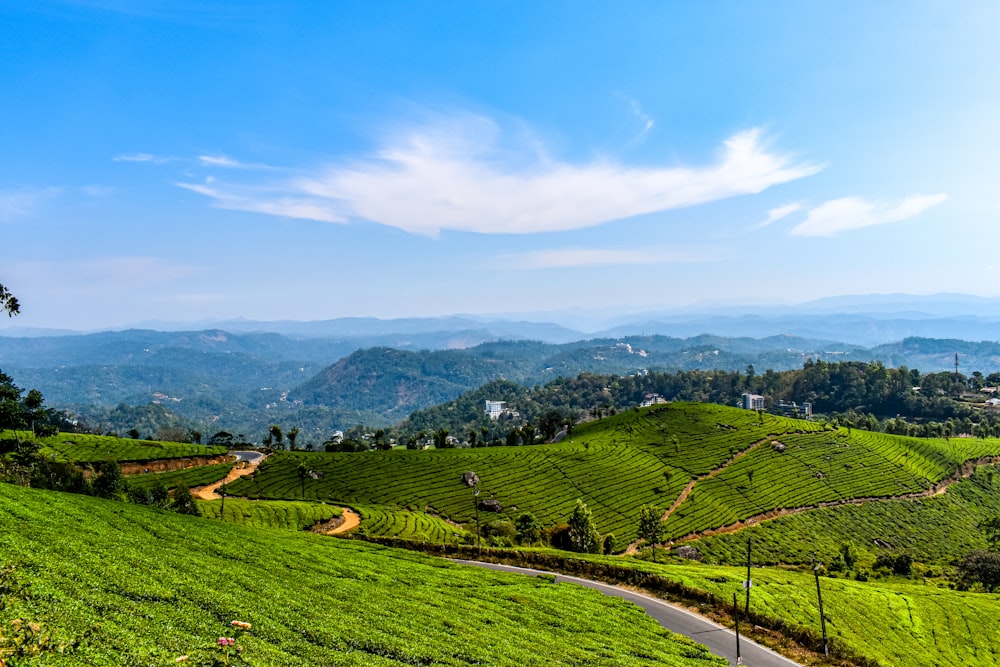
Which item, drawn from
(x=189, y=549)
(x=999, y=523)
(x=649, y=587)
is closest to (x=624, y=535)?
(x=649, y=587)

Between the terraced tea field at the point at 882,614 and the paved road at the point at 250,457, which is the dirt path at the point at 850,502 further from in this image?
the paved road at the point at 250,457

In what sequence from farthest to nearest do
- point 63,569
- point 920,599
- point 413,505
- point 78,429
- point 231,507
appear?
1. point 78,429
2. point 413,505
3. point 231,507
4. point 920,599
5. point 63,569

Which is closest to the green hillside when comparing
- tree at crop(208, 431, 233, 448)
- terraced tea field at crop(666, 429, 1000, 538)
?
terraced tea field at crop(666, 429, 1000, 538)

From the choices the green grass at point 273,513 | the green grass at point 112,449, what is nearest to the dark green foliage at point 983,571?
the green grass at point 273,513

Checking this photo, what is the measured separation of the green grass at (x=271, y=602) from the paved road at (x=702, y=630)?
2.57m

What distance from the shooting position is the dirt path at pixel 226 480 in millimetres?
93562

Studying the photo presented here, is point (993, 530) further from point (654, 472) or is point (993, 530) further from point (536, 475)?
point (536, 475)

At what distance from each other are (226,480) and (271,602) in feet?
292

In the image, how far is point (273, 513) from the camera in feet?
252

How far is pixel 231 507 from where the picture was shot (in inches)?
3100

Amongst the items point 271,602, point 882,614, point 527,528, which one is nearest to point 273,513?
point 527,528

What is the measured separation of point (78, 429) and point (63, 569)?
21695 centimetres

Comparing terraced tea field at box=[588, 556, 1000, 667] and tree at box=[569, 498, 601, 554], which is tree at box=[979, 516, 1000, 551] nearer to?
terraced tea field at box=[588, 556, 1000, 667]

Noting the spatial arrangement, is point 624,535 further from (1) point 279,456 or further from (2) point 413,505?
(1) point 279,456
